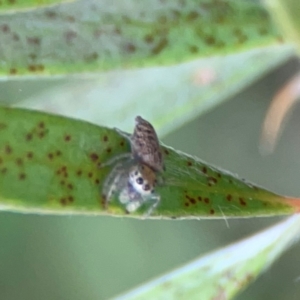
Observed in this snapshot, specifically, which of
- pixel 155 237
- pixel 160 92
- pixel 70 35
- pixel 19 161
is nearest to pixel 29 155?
pixel 19 161

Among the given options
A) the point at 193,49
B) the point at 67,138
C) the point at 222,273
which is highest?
the point at 193,49

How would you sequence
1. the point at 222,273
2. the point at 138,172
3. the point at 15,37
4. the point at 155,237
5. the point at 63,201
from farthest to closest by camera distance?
the point at 155,237 < the point at 222,273 < the point at 138,172 < the point at 15,37 < the point at 63,201

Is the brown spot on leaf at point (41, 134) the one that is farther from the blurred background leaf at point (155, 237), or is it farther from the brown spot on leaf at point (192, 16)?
the blurred background leaf at point (155, 237)

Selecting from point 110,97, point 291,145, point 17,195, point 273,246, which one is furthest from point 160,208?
point 291,145

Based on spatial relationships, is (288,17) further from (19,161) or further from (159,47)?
(19,161)

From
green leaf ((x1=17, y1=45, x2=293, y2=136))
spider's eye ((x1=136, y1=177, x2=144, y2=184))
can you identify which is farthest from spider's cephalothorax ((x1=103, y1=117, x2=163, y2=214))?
green leaf ((x1=17, y1=45, x2=293, y2=136))

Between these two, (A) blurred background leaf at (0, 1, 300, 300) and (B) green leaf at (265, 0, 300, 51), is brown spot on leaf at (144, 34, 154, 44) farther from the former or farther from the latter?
(A) blurred background leaf at (0, 1, 300, 300)

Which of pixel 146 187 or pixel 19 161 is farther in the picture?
pixel 146 187

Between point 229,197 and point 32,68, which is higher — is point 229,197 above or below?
below
